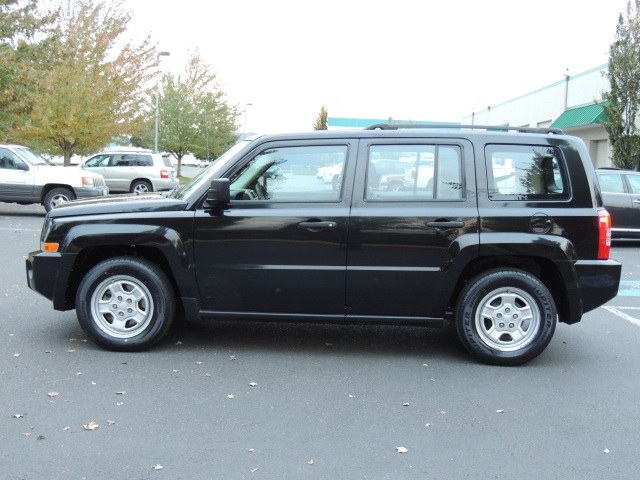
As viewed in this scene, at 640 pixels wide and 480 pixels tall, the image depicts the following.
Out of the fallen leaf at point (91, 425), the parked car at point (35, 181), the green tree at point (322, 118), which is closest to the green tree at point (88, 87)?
the parked car at point (35, 181)

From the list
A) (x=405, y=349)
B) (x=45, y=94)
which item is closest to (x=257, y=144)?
(x=405, y=349)

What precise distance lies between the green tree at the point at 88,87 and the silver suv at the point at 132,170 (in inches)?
75.4

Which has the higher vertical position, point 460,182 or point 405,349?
point 460,182

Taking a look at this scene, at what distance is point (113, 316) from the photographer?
6152 mm

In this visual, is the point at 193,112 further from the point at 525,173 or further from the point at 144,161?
the point at 525,173

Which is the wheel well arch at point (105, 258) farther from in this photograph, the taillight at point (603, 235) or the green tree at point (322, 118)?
the green tree at point (322, 118)

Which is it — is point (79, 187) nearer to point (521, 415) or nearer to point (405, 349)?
point (405, 349)

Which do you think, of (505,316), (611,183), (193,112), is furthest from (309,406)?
(193,112)

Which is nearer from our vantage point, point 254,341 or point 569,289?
point 569,289

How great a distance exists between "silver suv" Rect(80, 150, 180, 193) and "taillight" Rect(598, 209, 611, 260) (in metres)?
21.8

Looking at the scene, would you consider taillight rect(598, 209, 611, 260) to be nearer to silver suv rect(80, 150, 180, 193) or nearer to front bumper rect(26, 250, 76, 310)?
front bumper rect(26, 250, 76, 310)

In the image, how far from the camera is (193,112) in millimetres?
41250

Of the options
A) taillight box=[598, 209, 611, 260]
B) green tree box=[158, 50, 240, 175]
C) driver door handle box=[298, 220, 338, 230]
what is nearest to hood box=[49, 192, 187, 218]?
driver door handle box=[298, 220, 338, 230]

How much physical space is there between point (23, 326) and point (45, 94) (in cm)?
2112
